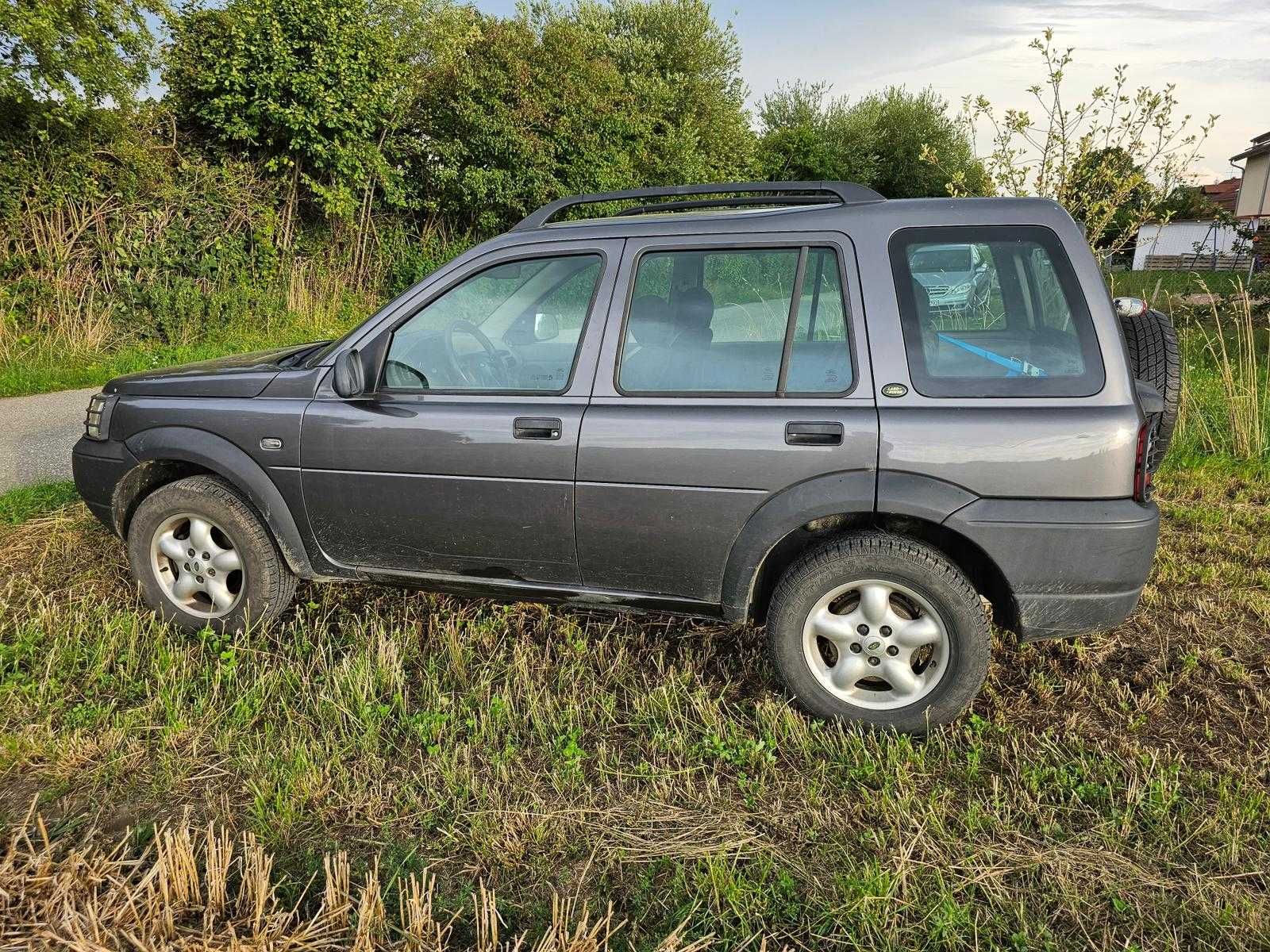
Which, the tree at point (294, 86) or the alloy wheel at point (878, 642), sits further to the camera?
the tree at point (294, 86)

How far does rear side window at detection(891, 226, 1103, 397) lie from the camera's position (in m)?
2.91

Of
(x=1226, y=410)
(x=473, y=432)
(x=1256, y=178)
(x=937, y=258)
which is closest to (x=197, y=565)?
(x=473, y=432)

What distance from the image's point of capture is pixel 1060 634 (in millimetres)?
3010

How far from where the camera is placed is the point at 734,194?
11.6 feet

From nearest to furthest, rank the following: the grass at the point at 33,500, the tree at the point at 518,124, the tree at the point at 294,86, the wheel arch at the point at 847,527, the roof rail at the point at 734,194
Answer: the wheel arch at the point at 847,527 < the roof rail at the point at 734,194 < the grass at the point at 33,500 < the tree at the point at 294,86 < the tree at the point at 518,124

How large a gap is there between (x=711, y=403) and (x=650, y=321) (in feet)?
1.38

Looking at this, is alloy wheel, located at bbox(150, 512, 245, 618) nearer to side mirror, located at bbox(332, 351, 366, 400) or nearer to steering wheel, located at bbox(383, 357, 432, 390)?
side mirror, located at bbox(332, 351, 366, 400)

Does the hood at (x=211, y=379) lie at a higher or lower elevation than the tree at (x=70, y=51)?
lower

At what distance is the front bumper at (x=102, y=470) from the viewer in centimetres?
395

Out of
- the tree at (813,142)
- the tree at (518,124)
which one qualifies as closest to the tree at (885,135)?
the tree at (813,142)

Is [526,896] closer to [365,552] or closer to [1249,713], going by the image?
[365,552]

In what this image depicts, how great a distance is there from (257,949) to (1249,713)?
3400 mm

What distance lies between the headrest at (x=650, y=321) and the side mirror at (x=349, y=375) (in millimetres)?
1102

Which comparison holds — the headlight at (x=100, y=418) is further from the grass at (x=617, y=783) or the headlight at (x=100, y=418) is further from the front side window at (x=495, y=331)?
the front side window at (x=495, y=331)
